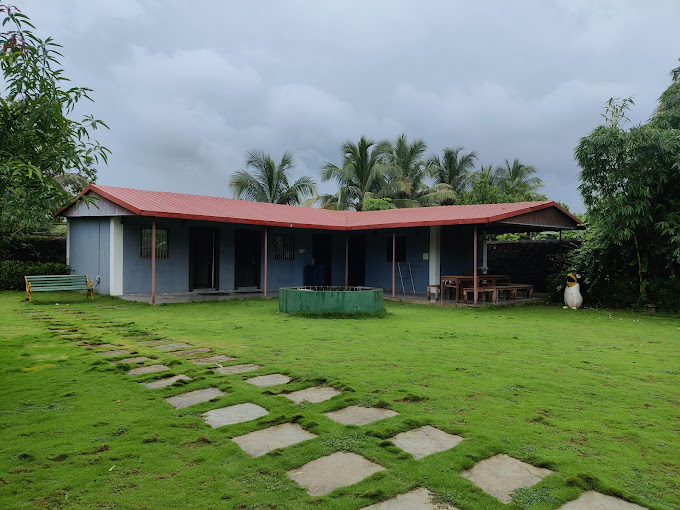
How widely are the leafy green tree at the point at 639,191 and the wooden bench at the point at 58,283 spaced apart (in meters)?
12.6

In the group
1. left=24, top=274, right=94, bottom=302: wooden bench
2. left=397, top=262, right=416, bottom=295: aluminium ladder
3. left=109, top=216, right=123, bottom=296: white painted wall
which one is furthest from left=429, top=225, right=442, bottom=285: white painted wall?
left=24, top=274, right=94, bottom=302: wooden bench

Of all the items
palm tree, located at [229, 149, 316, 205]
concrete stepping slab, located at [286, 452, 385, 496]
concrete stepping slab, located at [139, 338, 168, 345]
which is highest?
palm tree, located at [229, 149, 316, 205]

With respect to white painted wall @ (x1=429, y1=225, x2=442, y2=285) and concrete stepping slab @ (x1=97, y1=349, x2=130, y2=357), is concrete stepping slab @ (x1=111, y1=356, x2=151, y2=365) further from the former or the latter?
white painted wall @ (x1=429, y1=225, x2=442, y2=285)

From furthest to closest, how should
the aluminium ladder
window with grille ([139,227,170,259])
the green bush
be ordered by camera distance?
the aluminium ladder, the green bush, window with grille ([139,227,170,259])

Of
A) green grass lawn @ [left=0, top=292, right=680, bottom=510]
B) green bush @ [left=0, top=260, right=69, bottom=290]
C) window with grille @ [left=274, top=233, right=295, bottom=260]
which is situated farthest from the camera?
window with grille @ [left=274, top=233, right=295, bottom=260]

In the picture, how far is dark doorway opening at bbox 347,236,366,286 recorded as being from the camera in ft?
56.4

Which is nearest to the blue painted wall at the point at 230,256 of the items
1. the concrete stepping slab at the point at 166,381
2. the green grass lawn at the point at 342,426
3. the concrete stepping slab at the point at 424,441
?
the green grass lawn at the point at 342,426

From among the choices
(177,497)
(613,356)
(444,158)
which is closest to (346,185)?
(444,158)

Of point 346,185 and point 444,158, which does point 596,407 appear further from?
point 444,158

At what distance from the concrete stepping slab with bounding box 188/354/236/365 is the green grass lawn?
0.60 feet

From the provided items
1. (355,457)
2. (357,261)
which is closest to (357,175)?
(357,261)

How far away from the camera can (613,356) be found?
20.2 ft

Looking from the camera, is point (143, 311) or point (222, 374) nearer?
point (222, 374)

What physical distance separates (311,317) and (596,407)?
622cm
